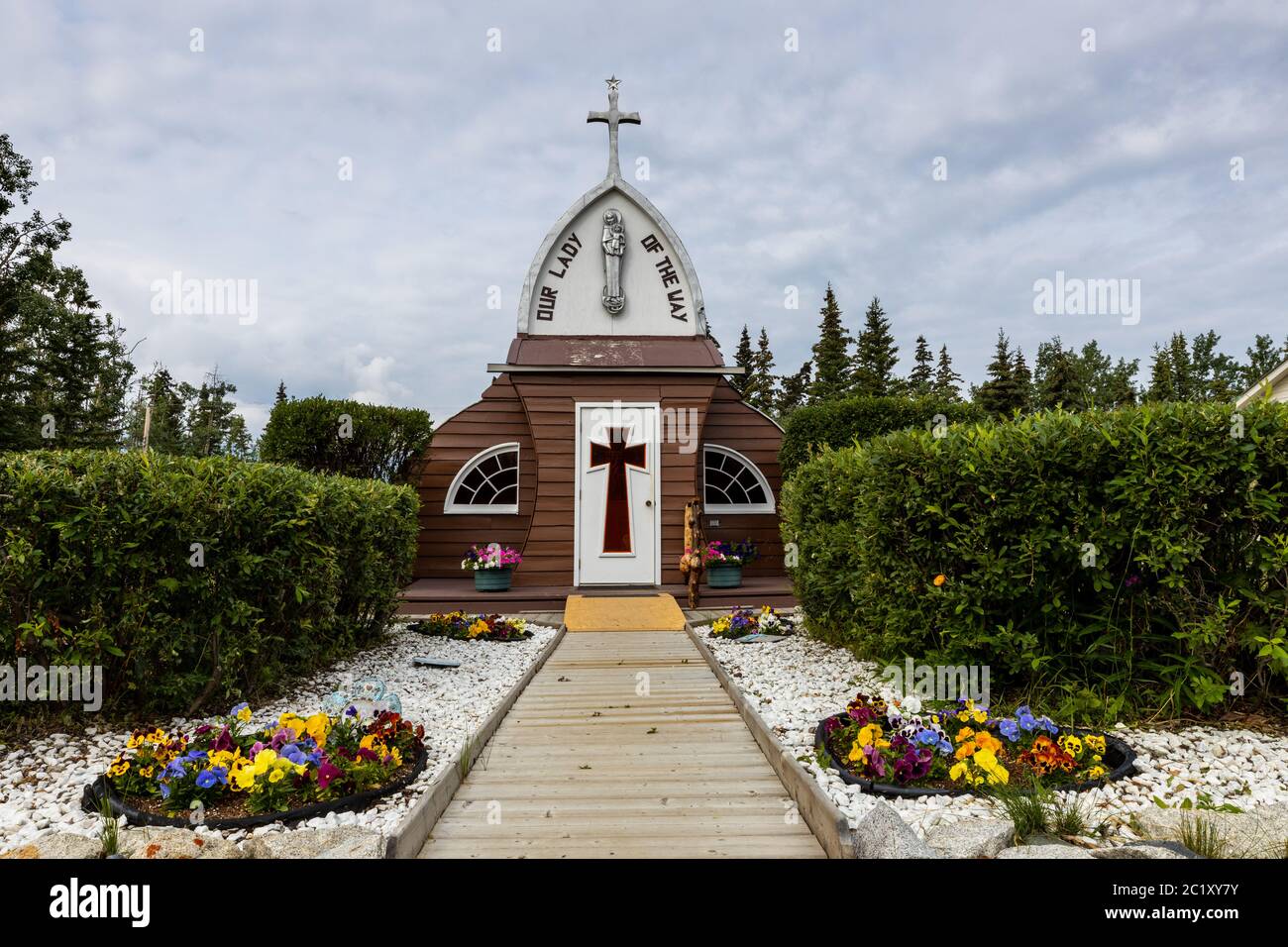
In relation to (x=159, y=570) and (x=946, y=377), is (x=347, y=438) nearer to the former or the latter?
(x=159, y=570)

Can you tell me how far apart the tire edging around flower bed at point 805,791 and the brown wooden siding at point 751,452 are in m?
6.39

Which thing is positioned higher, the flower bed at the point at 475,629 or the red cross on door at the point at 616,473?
the red cross on door at the point at 616,473

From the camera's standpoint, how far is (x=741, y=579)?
986 centimetres

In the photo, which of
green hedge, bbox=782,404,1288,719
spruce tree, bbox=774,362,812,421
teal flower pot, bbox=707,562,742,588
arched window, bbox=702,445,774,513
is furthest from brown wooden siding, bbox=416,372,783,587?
spruce tree, bbox=774,362,812,421

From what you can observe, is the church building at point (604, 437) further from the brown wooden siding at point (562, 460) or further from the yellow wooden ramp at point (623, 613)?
the yellow wooden ramp at point (623, 613)

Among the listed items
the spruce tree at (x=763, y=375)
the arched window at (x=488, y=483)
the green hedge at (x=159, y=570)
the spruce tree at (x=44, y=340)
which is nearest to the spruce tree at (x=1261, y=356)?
the spruce tree at (x=763, y=375)

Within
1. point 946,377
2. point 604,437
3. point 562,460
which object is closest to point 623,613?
point 562,460

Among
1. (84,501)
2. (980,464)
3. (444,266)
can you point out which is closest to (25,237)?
(444,266)

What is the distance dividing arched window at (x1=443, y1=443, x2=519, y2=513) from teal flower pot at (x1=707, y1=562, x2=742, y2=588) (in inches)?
133

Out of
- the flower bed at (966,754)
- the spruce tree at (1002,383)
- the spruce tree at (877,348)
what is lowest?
the flower bed at (966,754)

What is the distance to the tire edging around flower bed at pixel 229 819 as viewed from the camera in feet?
8.81

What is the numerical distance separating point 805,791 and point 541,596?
6505 millimetres

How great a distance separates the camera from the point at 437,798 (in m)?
2.84
